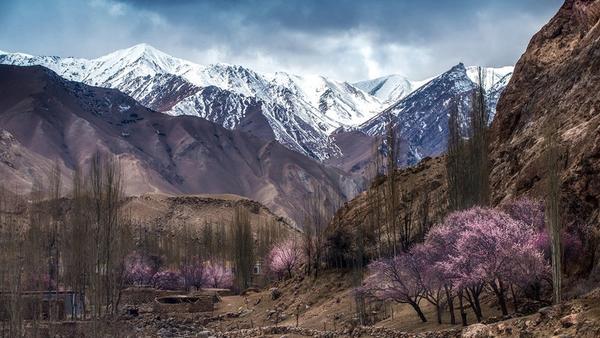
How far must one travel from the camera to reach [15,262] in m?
46.0

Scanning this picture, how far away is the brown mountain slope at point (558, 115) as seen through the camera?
3469 centimetres

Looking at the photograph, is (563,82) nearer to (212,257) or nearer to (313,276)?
(313,276)

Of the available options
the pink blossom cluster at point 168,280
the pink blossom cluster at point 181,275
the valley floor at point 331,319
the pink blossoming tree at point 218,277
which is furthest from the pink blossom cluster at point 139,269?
the valley floor at point 331,319

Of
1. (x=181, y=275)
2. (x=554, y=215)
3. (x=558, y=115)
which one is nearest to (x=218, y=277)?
(x=181, y=275)

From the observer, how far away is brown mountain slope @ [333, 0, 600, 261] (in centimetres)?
3469

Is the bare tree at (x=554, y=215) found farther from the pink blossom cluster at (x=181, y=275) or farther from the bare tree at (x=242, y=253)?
the pink blossom cluster at (x=181, y=275)

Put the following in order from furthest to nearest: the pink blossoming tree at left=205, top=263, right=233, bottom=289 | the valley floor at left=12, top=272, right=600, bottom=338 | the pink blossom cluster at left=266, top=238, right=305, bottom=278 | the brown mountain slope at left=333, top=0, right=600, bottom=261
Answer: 1. the pink blossoming tree at left=205, top=263, right=233, bottom=289
2. the pink blossom cluster at left=266, top=238, right=305, bottom=278
3. the brown mountain slope at left=333, top=0, right=600, bottom=261
4. the valley floor at left=12, top=272, right=600, bottom=338

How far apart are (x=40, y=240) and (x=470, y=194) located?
42.4 meters

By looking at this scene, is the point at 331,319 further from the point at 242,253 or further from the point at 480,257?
the point at 242,253

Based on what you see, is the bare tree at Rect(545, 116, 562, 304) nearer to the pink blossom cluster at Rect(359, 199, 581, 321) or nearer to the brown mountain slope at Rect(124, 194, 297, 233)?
the pink blossom cluster at Rect(359, 199, 581, 321)

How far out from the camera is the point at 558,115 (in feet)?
139

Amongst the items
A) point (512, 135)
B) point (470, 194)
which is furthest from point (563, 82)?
point (470, 194)

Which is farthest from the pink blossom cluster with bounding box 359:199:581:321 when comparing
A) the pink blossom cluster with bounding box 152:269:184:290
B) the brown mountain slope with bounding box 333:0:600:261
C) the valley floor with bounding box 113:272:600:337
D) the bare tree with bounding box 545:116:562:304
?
the pink blossom cluster with bounding box 152:269:184:290

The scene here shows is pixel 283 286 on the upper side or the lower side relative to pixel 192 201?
lower
